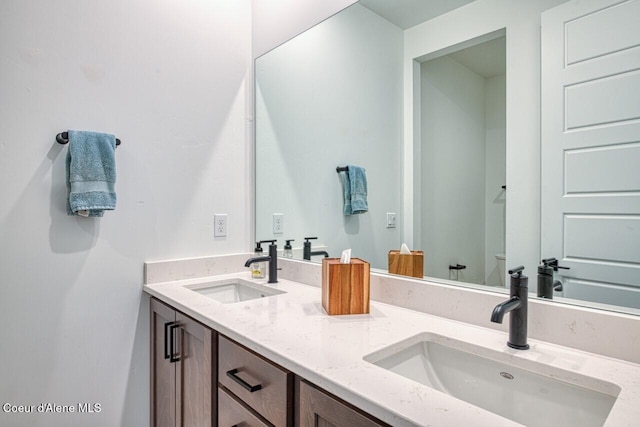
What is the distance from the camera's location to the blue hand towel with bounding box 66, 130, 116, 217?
1229mm

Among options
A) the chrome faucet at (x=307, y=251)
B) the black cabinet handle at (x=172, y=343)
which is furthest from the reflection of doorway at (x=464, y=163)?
the black cabinet handle at (x=172, y=343)

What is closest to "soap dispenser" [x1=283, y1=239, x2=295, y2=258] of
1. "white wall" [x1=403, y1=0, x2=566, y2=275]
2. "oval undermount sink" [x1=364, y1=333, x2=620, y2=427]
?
"oval undermount sink" [x1=364, y1=333, x2=620, y2=427]

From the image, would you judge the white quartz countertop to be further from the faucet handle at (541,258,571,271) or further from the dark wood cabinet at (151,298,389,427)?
the faucet handle at (541,258,571,271)

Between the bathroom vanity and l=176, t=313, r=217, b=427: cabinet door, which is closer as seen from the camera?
the bathroom vanity

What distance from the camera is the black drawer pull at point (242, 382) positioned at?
0.89 metres

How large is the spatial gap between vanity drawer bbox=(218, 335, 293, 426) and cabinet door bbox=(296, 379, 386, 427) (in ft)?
0.12

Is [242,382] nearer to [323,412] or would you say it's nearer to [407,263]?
[323,412]

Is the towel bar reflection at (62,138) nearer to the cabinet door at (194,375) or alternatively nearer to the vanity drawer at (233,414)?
the cabinet door at (194,375)

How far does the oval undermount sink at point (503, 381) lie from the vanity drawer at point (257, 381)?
209 millimetres

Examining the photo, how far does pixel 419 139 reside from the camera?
1.25m

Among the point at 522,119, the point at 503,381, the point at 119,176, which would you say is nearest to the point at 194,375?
the point at 119,176

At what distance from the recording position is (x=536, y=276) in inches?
36.7

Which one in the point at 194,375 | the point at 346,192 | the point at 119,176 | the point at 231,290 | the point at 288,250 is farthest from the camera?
the point at 288,250

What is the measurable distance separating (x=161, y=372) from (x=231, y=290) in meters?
0.43
